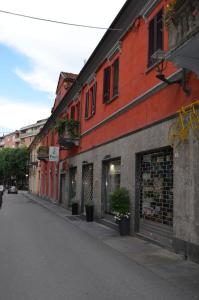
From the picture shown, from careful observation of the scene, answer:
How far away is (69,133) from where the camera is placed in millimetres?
22641

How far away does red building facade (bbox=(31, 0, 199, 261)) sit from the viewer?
30.0 feet

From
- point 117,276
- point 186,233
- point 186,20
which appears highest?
point 186,20

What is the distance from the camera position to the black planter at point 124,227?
12.4 metres

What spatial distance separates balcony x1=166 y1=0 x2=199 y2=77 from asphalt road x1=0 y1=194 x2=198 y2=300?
14.3ft

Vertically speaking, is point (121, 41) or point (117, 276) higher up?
point (121, 41)

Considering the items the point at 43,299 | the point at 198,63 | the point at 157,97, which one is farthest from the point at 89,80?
the point at 43,299

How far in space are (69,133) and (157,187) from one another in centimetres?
1213

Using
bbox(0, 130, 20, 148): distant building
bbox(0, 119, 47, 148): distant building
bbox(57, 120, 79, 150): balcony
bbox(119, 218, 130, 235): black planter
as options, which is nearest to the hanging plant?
bbox(57, 120, 79, 150): balcony

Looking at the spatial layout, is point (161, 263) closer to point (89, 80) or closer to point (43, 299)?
point (43, 299)

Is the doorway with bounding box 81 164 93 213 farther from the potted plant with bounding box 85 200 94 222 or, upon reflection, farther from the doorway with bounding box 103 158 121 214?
the doorway with bounding box 103 158 121 214

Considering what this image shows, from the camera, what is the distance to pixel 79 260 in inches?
329

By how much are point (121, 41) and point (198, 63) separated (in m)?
7.27

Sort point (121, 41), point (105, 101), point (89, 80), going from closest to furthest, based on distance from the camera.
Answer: point (121, 41) < point (105, 101) < point (89, 80)

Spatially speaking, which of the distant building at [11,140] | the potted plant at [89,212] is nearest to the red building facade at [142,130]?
the potted plant at [89,212]
